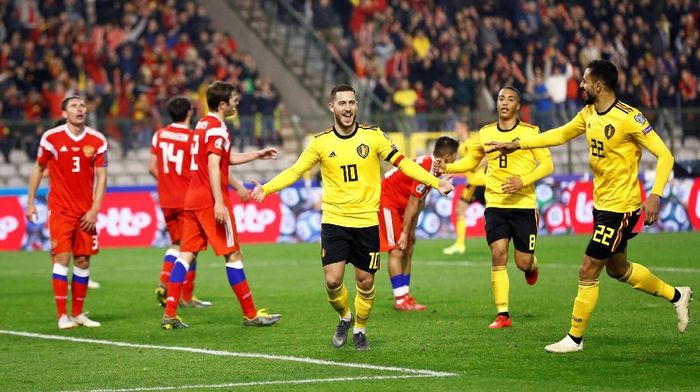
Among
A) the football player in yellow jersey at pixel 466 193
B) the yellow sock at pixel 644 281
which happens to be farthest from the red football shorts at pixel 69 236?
the football player in yellow jersey at pixel 466 193

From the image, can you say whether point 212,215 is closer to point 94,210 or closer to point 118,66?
point 94,210

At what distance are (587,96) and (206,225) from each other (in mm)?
4402

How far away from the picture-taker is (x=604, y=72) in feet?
33.9

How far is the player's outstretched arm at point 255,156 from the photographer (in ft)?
38.8

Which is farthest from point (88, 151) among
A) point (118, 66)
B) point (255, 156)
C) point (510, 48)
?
point (510, 48)

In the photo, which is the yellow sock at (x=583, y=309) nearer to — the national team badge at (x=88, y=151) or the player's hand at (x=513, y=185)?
the player's hand at (x=513, y=185)

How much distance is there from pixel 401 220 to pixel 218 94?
2.88 meters

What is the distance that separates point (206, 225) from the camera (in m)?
12.9

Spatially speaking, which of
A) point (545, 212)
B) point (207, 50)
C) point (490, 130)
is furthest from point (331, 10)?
point (490, 130)

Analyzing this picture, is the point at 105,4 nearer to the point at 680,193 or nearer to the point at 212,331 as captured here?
the point at 680,193

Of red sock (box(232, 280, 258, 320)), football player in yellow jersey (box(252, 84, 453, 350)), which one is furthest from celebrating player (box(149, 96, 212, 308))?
football player in yellow jersey (box(252, 84, 453, 350))

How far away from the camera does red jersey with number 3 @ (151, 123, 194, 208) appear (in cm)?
1450

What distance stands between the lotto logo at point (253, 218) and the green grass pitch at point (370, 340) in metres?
6.19

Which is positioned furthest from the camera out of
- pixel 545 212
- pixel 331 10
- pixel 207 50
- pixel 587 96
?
pixel 331 10
